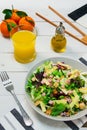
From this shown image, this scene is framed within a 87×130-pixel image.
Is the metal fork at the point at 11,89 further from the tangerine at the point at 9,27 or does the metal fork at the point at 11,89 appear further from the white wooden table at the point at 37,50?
the tangerine at the point at 9,27

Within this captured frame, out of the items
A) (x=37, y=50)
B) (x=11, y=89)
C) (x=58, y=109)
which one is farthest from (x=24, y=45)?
(x=58, y=109)

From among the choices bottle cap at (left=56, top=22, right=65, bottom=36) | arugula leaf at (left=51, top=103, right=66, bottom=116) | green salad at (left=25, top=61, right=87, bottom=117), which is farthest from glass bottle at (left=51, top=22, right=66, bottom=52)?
arugula leaf at (left=51, top=103, right=66, bottom=116)

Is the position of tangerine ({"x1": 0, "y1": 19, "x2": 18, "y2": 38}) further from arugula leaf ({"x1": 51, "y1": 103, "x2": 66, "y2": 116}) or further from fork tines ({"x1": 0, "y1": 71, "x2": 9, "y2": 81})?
arugula leaf ({"x1": 51, "y1": 103, "x2": 66, "y2": 116})

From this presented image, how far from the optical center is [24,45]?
123 centimetres

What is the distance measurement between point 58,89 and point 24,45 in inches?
10.1

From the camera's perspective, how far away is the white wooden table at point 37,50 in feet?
3.55

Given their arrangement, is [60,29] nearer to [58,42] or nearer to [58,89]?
[58,42]

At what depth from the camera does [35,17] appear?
56.0 inches

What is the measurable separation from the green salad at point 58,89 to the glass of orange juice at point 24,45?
4.4 inches

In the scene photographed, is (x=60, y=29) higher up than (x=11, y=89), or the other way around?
(x=60, y=29)

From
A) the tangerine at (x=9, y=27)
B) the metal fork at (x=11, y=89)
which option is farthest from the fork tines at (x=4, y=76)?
the tangerine at (x=9, y=27)

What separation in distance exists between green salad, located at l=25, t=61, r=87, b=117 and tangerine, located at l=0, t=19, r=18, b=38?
222mm

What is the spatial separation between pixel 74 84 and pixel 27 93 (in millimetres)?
158

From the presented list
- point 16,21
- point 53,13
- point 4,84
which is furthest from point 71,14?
point 4,84
